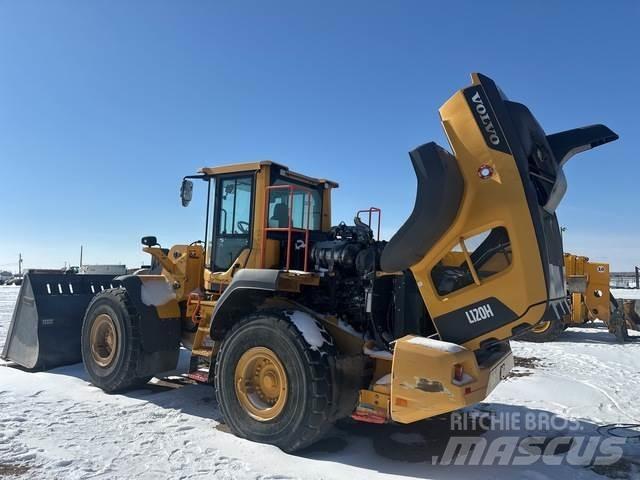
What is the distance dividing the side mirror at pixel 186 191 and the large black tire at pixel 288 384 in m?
2.27

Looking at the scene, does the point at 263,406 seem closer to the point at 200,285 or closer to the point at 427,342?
the point at 427,342

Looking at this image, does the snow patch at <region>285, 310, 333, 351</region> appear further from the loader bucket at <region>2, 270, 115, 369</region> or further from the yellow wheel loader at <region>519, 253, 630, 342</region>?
the yellow wheel loader at <region>519, 253, 630, 342</region>

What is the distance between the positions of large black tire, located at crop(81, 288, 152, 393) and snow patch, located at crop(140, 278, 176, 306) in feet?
0.73

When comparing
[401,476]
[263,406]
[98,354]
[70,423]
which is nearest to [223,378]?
[263,406]

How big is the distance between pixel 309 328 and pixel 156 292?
125 inches

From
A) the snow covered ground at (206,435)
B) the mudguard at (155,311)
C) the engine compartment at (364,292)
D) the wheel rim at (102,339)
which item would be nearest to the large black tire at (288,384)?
the snow covered ground at (206,435)

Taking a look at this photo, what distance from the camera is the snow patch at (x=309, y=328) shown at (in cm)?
507

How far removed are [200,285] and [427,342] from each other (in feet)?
13.4

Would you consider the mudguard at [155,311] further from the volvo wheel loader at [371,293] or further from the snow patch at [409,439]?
the snow patch at [409,439]

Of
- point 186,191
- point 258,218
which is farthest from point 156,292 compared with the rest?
point 258,218

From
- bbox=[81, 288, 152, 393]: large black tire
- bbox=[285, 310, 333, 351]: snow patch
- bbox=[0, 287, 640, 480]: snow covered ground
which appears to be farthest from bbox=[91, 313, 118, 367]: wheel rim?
bbox=[285, 310, 333, 351]: snow patch

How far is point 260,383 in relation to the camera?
5.53m

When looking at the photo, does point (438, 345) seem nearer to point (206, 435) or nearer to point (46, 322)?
point (206, 435)

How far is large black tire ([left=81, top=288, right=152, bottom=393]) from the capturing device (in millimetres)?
7047
